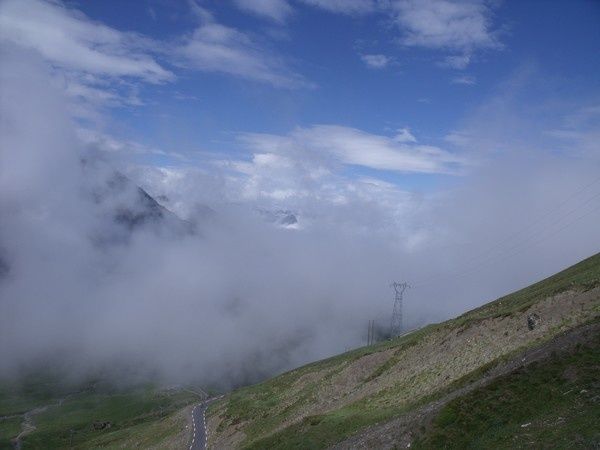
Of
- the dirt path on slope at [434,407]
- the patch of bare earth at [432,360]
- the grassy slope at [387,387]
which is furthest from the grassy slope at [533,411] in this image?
the patch of bare earth at [432,360]

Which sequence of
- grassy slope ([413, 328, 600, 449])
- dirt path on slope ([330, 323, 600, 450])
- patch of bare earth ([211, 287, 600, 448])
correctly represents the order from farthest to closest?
patch of bare earth ([211, 287, 600, 448]) → dirt path on slope ([330, 323, 600, 450]) → grassy slope ([413, 328, 600, 449])

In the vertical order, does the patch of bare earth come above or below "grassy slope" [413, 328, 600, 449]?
above

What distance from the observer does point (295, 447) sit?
60.4 m

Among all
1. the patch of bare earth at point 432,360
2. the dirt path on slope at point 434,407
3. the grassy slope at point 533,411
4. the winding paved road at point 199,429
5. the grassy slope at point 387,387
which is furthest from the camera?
the winding paved road at point 199,429

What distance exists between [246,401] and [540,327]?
248ft

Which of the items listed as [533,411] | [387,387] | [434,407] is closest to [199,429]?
[387,387]

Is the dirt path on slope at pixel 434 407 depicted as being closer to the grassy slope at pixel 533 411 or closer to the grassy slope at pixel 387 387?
the grassy slope at pixel 533 411

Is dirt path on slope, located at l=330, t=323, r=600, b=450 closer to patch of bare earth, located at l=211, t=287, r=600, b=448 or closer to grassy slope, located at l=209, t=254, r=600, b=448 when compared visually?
grassy slope, located at l=209, t=254, r=600, b=448

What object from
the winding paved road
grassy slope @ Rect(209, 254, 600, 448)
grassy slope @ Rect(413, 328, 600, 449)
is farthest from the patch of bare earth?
grassy slope @ Rect(413, 328, 600, 449)

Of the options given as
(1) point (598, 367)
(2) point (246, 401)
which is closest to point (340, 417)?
(1) point (598, 367)

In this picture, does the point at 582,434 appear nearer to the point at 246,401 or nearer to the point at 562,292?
the point at 562,292

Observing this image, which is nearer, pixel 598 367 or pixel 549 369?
pixel 598 367

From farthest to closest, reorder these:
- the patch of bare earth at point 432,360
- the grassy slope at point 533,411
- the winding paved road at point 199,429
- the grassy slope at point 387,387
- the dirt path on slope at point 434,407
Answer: the winding paved road at point 199,429
the patch of bare earth at point 432,360
the grassy slope at point 387,387
the dirt path on slope at point 434,407
the grassy slope at point 533,411

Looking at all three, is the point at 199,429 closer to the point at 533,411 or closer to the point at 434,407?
the point at 434,407
